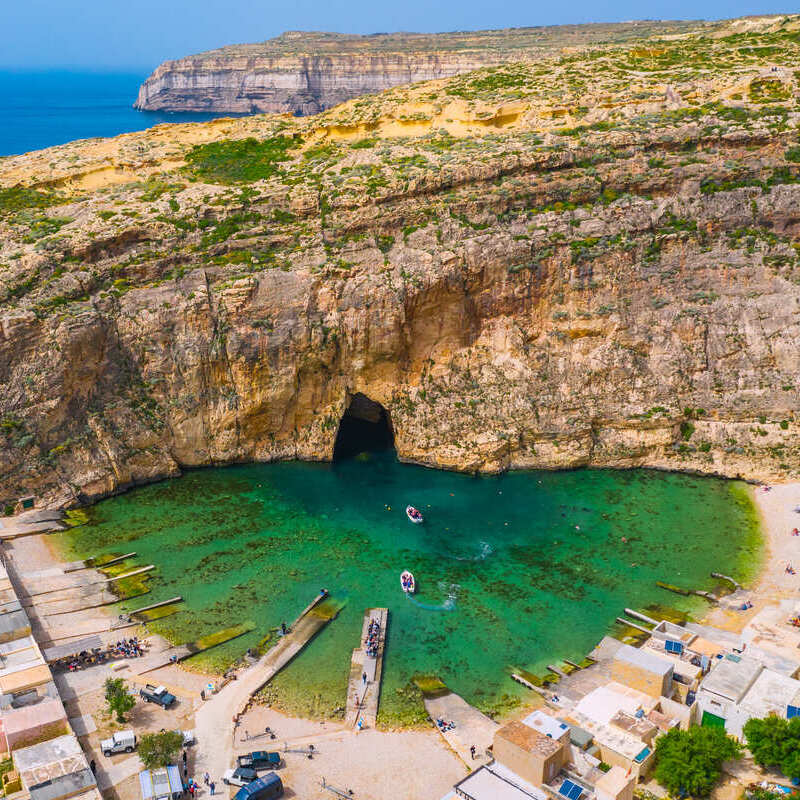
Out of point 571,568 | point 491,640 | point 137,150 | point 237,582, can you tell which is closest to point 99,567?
point 237,582

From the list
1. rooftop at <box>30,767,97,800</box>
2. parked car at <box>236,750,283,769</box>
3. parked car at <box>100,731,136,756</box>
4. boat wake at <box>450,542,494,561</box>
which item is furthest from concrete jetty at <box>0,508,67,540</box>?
boat wake at <box>450,542,494,561</box>

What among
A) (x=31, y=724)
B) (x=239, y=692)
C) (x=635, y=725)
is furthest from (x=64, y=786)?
(x=635, y=725)

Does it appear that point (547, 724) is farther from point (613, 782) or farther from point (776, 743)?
point (776, 743)

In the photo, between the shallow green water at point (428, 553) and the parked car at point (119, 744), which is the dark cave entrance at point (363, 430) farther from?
the parked car at point (119, 744)

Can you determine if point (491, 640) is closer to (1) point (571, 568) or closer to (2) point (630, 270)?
(1) point (571, 568)

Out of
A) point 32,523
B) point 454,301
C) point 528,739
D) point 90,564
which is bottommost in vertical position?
point 528,739

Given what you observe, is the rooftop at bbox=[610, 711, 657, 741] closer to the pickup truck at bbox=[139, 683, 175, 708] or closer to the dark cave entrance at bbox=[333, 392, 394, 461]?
the pickup truck at bbox=[139, 683, 175, 708]

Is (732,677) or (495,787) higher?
(732,677)

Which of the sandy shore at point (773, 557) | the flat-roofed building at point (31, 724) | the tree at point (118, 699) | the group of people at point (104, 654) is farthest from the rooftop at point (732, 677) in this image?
the flat-roofed building at point (31, 724)
